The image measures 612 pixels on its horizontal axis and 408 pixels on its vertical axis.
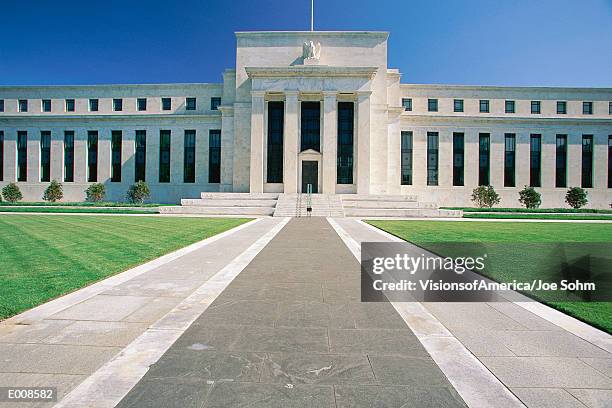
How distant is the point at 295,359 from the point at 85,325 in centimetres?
316

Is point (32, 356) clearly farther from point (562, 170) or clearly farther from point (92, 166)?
point (562, 170)

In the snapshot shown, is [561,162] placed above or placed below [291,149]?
below

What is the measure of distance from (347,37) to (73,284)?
158 feet

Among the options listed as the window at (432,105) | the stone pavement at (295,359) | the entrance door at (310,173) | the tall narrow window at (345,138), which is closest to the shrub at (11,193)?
the entrance door at (310,173)

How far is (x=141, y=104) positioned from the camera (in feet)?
174

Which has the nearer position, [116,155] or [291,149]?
[291,149]

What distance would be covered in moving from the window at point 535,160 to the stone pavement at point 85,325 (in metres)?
55.2

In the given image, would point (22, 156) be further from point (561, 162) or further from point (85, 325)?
point (561, 162)

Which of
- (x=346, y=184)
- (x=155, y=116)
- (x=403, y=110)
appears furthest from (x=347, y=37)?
(x=155, y=116)

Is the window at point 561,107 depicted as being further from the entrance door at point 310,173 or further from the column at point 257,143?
the column at point 257,143

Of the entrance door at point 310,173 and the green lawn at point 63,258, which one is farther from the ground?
the entrance door at point 310,173

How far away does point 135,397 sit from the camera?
3.15 m

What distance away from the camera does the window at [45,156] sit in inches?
2061

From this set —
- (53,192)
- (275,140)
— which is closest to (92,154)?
(53,192)
